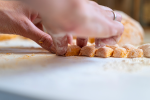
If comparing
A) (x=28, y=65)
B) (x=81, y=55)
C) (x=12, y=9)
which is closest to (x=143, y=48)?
(x=81, y=55)

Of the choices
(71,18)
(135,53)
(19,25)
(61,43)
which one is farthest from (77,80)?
(19,25)

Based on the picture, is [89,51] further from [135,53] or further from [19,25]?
[19,25]

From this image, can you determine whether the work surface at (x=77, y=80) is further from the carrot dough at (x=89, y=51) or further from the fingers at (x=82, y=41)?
the fingers at (x=82, y=41)

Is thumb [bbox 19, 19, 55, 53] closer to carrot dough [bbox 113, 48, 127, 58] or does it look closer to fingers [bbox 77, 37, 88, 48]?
fingers [bbox 77, 37, 88, 48]

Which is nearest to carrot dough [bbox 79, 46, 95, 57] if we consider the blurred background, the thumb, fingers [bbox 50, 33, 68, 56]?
fingers [bbox 50, 33, 68, 56]

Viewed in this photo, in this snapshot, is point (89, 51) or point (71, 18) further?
point (89, 51)

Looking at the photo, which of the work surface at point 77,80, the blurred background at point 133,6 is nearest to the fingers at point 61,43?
the work surface at point 77,80
